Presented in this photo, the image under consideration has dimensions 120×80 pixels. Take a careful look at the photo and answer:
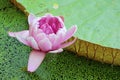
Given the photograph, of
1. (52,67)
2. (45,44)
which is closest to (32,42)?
(45,44)

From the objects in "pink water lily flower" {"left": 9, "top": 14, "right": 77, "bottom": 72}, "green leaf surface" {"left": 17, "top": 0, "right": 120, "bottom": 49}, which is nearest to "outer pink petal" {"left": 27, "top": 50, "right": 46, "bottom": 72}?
"pink water lily flower" {"left": 9, "top": 14, "right": 77, "bottom": 72}

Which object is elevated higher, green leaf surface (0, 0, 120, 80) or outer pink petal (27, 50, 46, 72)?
outer pink petal (27, 50, 46, 72)

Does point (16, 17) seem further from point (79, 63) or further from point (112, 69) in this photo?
point (112, 69)

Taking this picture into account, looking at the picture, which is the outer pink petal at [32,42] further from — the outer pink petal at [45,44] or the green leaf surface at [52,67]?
the green leaf surface at [52,67]

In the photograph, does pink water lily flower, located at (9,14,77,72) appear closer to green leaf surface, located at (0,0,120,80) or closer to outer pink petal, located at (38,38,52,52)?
outer pink petal, located at (38,38,52,52)

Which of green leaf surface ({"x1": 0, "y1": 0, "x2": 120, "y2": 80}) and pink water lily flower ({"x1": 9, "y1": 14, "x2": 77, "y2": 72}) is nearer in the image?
pink water lily flower ({"x1": 9, "y1": 14, "x2": 77, "y2": 72})

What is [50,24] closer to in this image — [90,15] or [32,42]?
[32,42]

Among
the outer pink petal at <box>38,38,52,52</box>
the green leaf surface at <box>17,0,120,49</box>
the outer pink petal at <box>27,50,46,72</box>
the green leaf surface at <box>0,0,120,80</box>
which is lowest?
the green leaf surface at <box>0,0,120,80</box>
